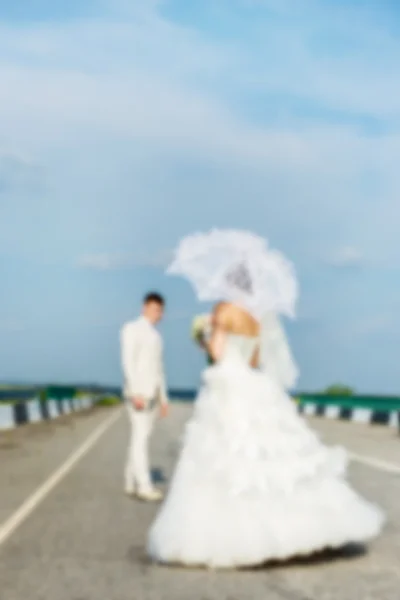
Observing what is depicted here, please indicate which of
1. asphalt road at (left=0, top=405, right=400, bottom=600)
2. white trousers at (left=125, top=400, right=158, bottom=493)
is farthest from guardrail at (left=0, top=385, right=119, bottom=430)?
white trousers at (left=125, top=400, right=158, bottom=493)

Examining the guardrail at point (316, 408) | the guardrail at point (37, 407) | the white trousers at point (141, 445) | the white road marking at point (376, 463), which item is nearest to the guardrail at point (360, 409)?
the guardrail at point (316, 408)

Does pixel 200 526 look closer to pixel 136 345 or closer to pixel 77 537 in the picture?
pixel 77 537

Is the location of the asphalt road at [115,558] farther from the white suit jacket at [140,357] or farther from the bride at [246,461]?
the white suit jacket at [140,357]

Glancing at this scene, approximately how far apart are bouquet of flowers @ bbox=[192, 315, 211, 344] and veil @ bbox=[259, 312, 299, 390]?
0.41m

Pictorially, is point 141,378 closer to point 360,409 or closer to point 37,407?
point 37,407

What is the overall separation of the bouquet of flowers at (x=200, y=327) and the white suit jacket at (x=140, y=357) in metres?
3.92

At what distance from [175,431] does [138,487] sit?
17917 mm

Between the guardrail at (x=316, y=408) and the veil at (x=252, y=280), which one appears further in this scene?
the guardrail at (x=316, y=408)

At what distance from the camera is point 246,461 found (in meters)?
8.88

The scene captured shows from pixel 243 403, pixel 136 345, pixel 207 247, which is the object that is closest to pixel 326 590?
pixel 243 403

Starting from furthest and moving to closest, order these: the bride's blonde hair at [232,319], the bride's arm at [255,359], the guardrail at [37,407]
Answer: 1. the guardrail at [37,407]
2. the bride's arm at [255,359]
3. the bride's blonde hair at [232,319]

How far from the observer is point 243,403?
915 cm

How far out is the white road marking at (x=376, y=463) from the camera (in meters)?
17.8

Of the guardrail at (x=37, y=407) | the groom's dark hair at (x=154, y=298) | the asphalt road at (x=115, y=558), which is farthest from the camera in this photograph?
the guardrail at (x=37, y=407)
